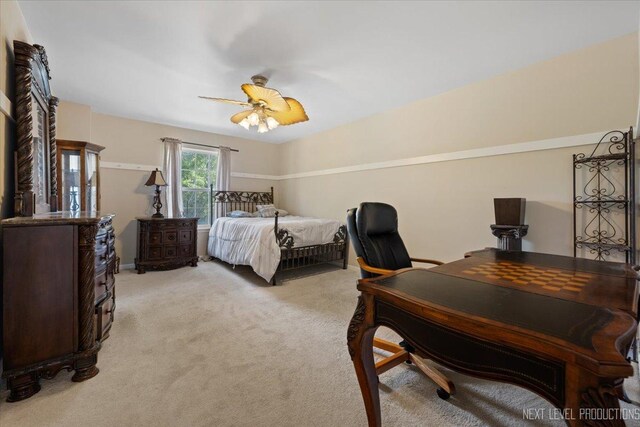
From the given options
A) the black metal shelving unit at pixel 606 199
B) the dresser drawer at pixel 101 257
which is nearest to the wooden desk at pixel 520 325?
the black metal shelving unit at pixel 606 199

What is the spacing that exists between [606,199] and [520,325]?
2496 millimetres

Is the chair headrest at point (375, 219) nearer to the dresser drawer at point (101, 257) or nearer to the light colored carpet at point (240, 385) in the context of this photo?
the light colored carpet at point (240, 385)

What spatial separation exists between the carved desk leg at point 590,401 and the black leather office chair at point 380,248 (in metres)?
1.12

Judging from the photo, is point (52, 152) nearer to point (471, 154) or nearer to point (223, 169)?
point (223, 169)

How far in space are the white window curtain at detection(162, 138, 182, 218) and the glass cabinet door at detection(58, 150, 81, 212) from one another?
1.58 metres

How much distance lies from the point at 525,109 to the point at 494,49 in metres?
0.72

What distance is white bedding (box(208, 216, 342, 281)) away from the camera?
3596 millimetres

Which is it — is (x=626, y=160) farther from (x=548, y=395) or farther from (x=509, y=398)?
(x=548, y=395)

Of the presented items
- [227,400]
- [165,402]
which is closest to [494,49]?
[227,400]

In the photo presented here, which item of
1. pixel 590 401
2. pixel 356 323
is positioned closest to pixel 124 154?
pixel 356 323

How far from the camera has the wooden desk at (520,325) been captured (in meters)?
0.62

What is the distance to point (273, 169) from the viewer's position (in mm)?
6266

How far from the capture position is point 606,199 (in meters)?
2.31

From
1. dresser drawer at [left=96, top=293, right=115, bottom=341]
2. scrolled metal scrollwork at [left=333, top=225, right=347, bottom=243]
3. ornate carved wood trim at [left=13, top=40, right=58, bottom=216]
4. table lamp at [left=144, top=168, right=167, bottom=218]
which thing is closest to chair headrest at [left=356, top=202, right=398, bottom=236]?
dresser drawer at [left=96, top=293, right=115, bottom=341]
